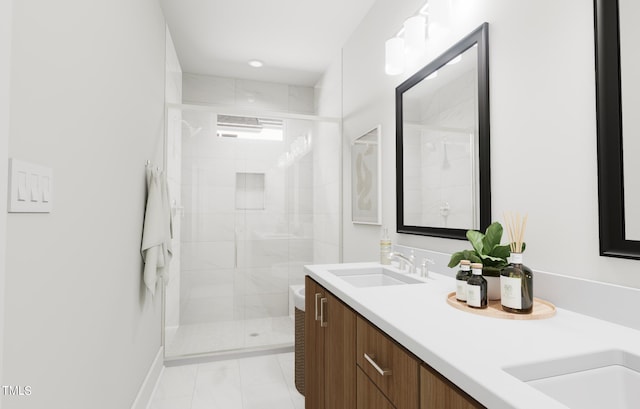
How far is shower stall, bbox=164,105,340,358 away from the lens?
2730mm

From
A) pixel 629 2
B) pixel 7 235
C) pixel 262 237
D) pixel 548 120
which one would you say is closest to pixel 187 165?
pixel 262 237

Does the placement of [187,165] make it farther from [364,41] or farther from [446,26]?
[446,26]

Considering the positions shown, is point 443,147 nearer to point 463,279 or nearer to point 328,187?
point 463,279

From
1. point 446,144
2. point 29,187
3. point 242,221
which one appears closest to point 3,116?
point 29,187

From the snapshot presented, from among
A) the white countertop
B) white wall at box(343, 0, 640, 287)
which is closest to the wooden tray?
the white countertop

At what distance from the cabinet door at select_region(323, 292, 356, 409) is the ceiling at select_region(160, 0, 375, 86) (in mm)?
2091

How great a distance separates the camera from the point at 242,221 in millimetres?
2855

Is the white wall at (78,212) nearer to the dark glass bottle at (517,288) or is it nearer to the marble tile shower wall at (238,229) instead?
the marble tile shower wall at (238,229)

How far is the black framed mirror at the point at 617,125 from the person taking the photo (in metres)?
0.86

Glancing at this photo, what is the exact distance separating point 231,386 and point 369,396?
1.53 metres

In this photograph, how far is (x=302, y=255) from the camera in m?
3.01

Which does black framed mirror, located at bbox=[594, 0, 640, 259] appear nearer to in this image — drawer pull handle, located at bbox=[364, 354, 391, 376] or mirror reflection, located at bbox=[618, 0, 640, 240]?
A: mirror reflection, located at bbox=[618, 0, 640, 240]

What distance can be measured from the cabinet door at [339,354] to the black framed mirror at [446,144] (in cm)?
65

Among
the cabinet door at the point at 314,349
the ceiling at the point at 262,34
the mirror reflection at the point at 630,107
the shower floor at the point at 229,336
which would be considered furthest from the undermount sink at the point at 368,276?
the ceiling at the point at 262,34
